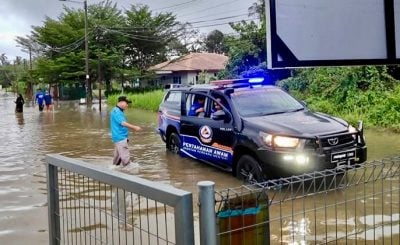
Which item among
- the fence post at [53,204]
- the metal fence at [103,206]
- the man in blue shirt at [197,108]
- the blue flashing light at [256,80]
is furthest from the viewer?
the man in blue shirt at [197,108]

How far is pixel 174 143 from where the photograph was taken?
11539mm

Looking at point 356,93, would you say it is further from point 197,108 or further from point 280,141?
point 280,141

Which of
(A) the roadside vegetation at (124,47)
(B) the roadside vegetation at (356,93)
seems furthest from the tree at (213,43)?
(B) the roadside vegetation at (356,93)

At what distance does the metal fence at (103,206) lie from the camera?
2559 mm

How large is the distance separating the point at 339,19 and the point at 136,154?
33.8 feet

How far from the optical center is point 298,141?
7312 mm

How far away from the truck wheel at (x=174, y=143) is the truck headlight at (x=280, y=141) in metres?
3.88

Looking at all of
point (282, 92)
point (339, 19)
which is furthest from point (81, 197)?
point (282, 92)

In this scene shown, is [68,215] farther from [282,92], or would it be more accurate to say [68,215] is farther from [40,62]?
[40,62]

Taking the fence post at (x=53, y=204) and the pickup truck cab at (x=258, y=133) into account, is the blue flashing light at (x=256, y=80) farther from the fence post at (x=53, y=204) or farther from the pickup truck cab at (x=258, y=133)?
the fence post at (x=53, y=204)

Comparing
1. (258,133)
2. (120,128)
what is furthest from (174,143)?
(258,133)

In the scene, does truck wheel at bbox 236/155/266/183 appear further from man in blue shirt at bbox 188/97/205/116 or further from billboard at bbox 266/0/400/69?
billboard at bbox 266/0/400/69

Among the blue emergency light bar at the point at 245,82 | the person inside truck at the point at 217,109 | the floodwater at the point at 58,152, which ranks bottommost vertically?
the floodwater at the point at 58,152

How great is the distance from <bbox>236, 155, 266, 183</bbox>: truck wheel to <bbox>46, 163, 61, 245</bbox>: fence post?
4.43 m
